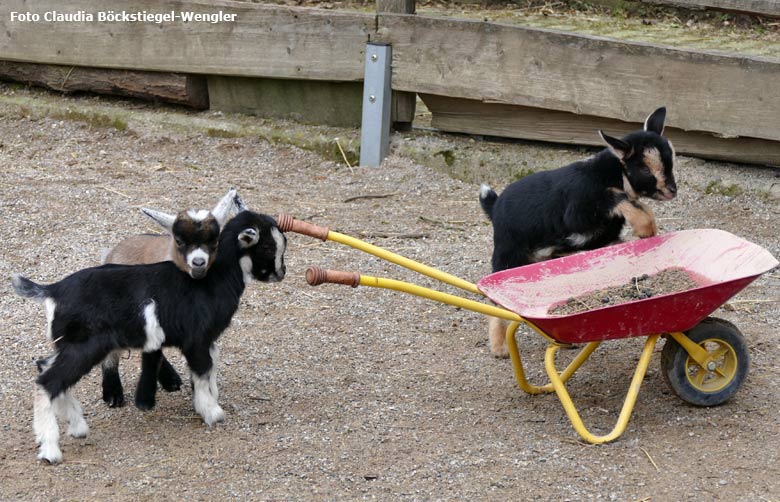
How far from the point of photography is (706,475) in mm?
4422

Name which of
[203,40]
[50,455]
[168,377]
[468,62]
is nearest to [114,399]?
[168,377]

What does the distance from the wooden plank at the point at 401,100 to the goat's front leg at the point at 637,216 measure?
3545mm

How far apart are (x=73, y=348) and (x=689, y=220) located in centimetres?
471

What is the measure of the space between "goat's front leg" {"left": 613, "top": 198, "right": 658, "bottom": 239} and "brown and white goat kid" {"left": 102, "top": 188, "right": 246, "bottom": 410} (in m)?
2.05

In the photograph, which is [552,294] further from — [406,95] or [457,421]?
[406,95]

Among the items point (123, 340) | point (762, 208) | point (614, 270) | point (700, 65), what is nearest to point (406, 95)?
point (700, 65)

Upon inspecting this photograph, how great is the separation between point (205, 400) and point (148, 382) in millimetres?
338

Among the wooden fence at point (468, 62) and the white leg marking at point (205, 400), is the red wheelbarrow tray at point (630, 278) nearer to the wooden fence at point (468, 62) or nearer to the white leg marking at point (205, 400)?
the white leg marking at point (205, 400)

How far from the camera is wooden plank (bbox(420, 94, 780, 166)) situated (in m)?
7.91

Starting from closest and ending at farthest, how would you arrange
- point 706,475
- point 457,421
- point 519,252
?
point 706,475
point 457,421
point 519,252

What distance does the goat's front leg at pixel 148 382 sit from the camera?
5086 millimetres

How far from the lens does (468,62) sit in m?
8.47

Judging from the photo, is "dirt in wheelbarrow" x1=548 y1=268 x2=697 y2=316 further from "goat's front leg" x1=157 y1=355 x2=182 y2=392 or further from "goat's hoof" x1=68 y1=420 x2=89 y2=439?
"goat's hoof" x1=68 y1=420 x2=89 y2=439

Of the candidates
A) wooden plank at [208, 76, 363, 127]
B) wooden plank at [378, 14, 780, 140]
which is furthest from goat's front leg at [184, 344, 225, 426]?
wooden plank at [208, 76, 363, 127]
